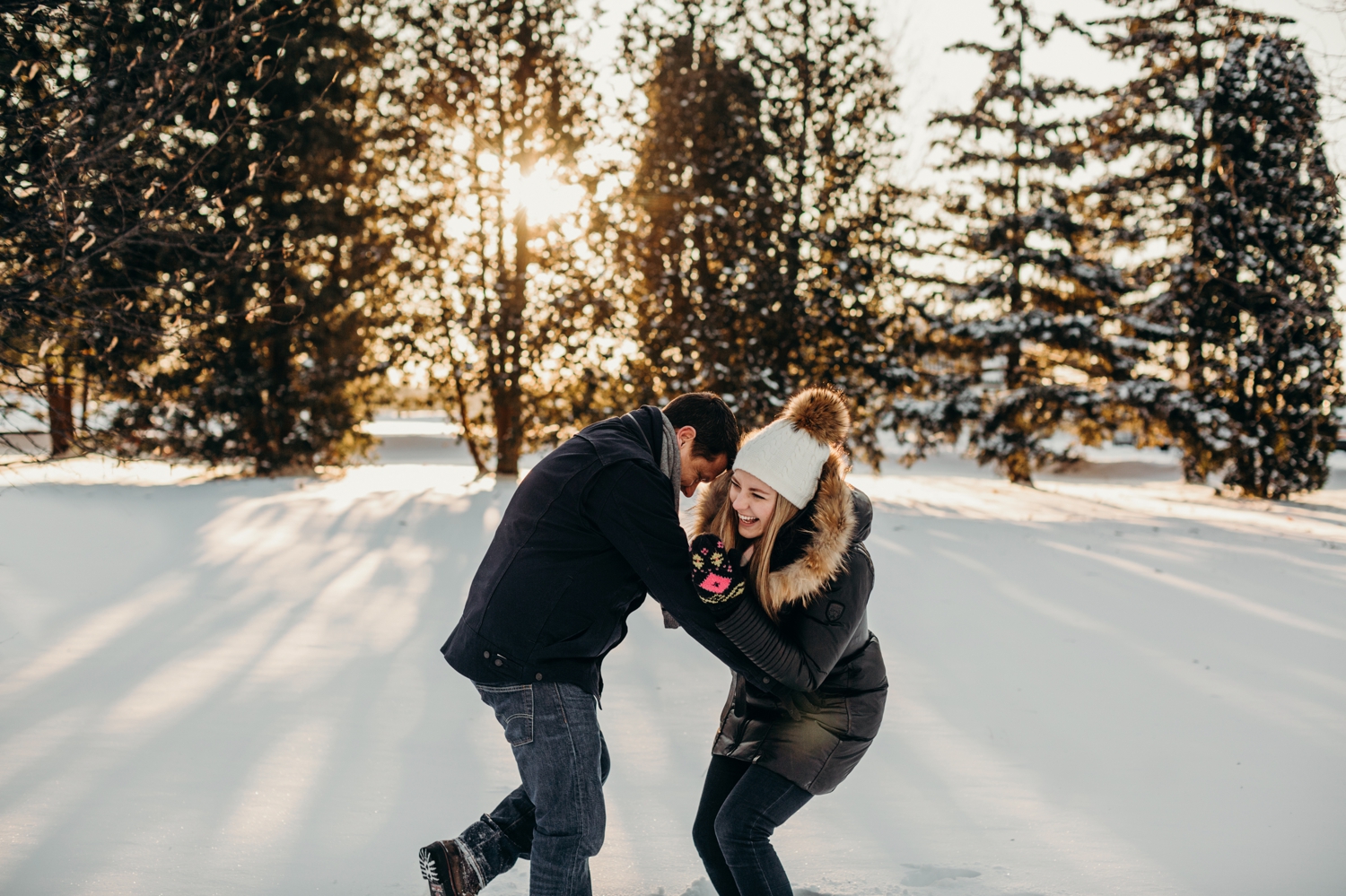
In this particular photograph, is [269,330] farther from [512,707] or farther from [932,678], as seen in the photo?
[512,707]

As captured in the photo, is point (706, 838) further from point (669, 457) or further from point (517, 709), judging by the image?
point (669, 457)

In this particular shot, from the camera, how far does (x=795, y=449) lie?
2.68 metres

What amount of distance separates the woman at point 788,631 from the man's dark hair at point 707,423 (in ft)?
0.52

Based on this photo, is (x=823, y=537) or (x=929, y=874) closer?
(x=823, y=537)

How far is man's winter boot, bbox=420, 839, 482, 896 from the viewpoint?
294 cm

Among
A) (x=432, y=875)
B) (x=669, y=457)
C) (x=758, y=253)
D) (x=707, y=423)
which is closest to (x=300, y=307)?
(x=758, y=253)

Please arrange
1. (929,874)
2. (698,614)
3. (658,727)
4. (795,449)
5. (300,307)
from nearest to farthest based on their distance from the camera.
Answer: (698,614) < (795,449) < (929,874) < (658,727) < (300,307)

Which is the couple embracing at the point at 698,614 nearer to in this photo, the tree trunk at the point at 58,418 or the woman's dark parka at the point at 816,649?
the woman's dark parka at the point at 816,649

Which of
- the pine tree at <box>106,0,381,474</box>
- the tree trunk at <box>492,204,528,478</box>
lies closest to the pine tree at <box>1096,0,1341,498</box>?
the tree trunk at <box>492,204,528,478</box>

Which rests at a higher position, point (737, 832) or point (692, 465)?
point (692, 465)

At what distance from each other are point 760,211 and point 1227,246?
931 centimetres

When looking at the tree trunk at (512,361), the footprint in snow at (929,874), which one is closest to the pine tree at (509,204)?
the tree trunk at (512,361)

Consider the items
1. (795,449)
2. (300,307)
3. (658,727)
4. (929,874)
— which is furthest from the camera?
(300,307)

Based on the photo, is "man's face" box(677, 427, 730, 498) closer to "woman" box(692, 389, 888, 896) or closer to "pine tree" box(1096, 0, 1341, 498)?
"woman" box(692, 389, 888, 896)
